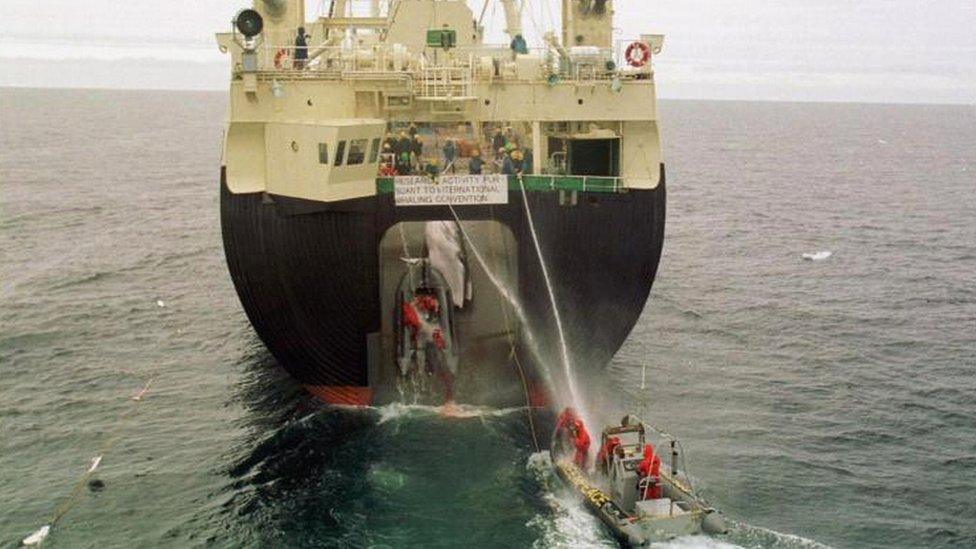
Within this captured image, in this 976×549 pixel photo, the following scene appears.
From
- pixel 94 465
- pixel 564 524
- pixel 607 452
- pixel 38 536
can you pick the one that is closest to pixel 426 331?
pixel 607 452

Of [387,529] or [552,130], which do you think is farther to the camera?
[552,130]

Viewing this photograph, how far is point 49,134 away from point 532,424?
502 feet

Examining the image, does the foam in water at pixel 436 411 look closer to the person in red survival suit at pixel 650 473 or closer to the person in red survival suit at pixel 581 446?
the person in red survival suit at pixel 581 446

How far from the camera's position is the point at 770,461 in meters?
26.6

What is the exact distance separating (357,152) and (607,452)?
386 inches

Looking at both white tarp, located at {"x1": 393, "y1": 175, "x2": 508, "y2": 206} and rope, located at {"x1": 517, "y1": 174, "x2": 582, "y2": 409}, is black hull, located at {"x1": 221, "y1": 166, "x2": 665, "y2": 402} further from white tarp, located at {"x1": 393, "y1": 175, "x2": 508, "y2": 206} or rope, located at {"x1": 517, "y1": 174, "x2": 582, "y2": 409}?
white tarp, located at {"x1": 393, "y1": 175, "x2": 508, "y2": 206}

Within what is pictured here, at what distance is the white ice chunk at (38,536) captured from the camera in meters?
22.2

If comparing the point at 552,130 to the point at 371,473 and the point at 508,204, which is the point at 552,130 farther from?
the point at 371,473

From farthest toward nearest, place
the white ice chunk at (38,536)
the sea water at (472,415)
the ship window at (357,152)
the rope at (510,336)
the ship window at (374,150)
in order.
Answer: the rope at (510,336)
the ship window at (374,150)
the ship window at (357,152)
the sea water at (472,415)
the white ice chunk at (38,536)

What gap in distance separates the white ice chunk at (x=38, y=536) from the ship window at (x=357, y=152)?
1107cm

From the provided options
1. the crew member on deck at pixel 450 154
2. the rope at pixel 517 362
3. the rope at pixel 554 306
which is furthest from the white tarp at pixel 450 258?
the rope at pixel 554 306

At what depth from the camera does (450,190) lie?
2706cm

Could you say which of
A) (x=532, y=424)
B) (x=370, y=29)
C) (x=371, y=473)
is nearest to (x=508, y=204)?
(x=532, y=424)

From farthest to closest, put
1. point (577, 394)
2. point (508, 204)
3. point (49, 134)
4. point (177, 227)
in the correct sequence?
point (49, 134)
point (177, 227)
point (577, 394)
point (508, 204)
